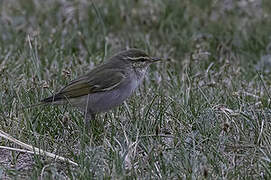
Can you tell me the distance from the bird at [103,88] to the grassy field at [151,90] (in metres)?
0.16

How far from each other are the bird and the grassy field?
156 millimetres

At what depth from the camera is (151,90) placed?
7.89 meters

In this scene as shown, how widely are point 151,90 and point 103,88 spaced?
0.91 m

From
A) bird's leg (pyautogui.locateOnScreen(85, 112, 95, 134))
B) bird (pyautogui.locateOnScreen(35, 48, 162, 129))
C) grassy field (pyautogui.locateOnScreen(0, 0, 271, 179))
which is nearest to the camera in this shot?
grassy field (pyautogui.locateOnScreen(0, 0, 271, 179))

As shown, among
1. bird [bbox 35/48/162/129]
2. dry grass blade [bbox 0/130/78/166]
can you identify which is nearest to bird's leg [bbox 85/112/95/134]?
bird [bbox 35/48/162/129]

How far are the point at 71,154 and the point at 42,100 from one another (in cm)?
113

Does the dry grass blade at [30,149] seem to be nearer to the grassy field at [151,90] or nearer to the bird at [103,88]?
the grassy field at [151,90]

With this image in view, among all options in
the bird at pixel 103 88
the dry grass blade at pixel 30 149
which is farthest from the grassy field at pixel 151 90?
the bird at pixel 103 88

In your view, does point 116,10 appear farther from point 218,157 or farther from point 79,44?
point 218,157

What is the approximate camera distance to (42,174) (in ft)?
17.6

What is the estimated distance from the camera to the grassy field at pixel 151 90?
566 centimetres

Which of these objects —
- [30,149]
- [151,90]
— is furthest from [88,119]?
[151,90]

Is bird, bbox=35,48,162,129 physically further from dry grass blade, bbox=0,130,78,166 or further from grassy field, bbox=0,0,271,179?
dry grass blade, bbox=0,130,78,166

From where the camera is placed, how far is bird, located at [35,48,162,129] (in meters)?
6.98
